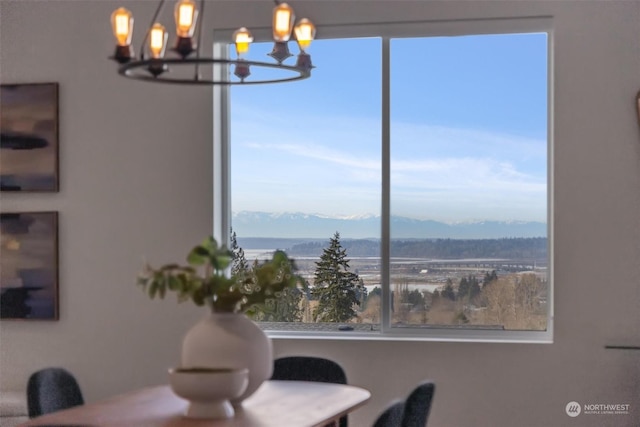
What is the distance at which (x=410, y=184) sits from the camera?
502 centimetres

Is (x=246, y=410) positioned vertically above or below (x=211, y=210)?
below

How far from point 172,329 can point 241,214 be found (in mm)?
757

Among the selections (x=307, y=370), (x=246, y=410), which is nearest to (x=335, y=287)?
(x=307, y=370)

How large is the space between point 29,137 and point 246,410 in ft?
8.86

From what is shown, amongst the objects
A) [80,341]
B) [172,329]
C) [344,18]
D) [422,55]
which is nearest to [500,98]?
[422,55]

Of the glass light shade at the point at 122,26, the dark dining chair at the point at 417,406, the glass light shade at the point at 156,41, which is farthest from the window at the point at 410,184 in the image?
the glass light shade at the point at 122,26

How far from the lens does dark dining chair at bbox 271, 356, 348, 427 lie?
13.6 feet

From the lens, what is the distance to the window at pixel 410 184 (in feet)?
16.1

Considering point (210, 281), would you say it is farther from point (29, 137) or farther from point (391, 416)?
point (29, 137)

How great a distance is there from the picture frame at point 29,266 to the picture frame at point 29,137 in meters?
0.19

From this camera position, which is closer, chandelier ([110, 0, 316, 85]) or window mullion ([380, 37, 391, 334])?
chandelier ([110, 0, 316, 85])

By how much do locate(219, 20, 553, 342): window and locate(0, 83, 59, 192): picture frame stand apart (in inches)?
39.1

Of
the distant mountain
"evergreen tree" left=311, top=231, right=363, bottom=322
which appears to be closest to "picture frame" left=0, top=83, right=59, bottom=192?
the distant mountain

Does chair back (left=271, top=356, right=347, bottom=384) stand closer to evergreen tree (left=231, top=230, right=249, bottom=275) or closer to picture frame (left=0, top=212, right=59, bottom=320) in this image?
evergreen tree (left=231, top=230, right=249, bottom=275)
